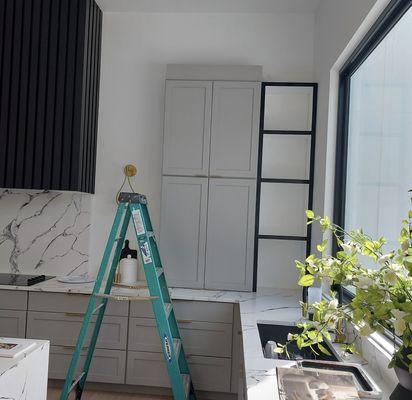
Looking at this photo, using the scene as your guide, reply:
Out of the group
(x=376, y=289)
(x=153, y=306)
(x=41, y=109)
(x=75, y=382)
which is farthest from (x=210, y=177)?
(x=376, y=289)

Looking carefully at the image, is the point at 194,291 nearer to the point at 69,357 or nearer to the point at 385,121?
the point at 69,357

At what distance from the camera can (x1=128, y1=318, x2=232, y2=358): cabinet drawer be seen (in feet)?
9.91

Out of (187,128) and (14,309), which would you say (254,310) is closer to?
(187,128)

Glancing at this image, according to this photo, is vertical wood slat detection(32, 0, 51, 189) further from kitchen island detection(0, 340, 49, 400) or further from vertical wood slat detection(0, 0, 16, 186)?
kitchen island detection(0, 340, 49, 400)

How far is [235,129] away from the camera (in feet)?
10.8

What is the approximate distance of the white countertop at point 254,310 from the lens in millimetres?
1573

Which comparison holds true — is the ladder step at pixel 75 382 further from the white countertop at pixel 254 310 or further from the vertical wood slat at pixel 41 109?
the vertical wood slat at pixel 41 109

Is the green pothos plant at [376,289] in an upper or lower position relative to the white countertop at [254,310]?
upper

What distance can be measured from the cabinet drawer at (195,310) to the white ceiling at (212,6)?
223 centimetres

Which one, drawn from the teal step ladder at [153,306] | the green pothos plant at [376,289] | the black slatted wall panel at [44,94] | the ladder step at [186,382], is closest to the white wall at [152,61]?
the black slatted wall panel at [44,94]

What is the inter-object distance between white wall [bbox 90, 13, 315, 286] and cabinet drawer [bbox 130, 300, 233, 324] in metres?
0.77

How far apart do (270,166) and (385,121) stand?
4.74 feet

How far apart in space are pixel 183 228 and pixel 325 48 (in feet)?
5.29

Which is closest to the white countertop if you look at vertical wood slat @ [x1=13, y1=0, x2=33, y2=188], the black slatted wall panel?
the black slatted wall panel
